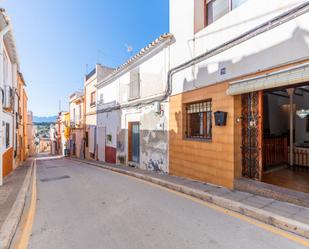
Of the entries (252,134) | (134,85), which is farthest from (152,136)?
(252,134)

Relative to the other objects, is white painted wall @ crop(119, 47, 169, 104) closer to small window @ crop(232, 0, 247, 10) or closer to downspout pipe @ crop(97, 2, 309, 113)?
downspout pipe @ crop(97, 2, 309, 113)

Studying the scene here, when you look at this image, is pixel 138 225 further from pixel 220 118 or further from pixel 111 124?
pixel 111 124

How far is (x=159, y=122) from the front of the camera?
9.07 m

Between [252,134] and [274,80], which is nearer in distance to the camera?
[274,80]

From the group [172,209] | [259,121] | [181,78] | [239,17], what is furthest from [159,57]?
[172,209]

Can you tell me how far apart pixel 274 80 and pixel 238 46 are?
1.58 meters

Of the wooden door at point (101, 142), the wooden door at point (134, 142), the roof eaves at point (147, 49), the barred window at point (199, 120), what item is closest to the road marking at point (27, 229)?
the barred window at point (199, 120)

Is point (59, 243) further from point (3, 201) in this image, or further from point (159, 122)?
point (159, 122)

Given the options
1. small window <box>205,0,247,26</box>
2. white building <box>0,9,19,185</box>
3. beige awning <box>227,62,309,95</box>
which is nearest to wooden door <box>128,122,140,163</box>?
white building <box>0,9,19,185</box>

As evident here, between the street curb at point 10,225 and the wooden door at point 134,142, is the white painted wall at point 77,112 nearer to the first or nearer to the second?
the wooden door at point 134,142

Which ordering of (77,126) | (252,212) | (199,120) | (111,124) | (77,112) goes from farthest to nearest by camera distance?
(77,112) < (77,126) < (111,124) < (199,120) < (252,212)

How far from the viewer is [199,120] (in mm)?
7293

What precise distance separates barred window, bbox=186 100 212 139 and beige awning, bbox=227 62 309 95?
1.36 metres

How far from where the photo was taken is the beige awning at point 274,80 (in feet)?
13.3
